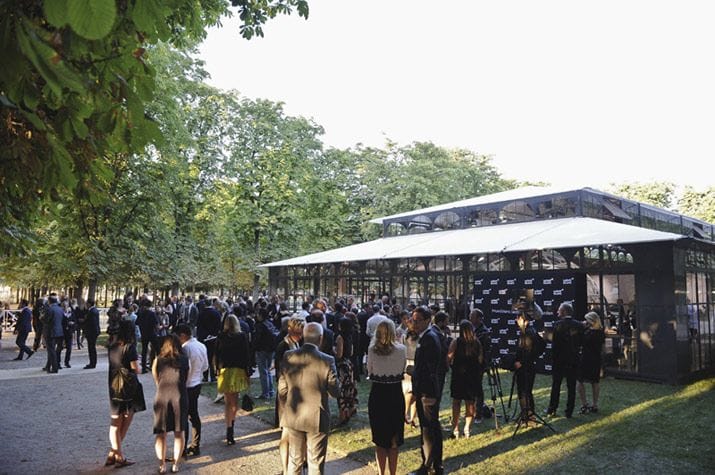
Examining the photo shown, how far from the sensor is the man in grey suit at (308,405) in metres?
5.02

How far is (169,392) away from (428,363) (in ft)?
9.90

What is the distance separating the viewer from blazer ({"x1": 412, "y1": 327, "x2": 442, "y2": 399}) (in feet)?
19.6

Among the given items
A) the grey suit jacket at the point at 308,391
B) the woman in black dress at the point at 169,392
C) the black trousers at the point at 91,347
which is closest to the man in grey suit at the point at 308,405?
the grey suit jacket at the point at 308,391

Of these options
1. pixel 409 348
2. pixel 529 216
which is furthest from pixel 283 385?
pixel 529 216

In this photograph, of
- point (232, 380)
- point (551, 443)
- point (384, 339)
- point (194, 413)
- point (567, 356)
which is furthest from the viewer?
point (567, 356)

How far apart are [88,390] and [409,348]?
7745 millimetres

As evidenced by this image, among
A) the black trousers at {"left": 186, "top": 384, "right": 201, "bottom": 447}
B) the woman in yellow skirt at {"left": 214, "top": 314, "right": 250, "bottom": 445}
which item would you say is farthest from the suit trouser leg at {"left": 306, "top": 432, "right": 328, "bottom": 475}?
the woman in yellow skirt at {"left": 214, "top": 314, "right": 250, "bottom": 445}

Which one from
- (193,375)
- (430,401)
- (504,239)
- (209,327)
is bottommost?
(430,401)

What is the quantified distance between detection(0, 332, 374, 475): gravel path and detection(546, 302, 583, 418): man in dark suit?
13.5 ft

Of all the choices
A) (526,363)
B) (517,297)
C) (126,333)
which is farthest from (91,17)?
(517,297)

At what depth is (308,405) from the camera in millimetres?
5027

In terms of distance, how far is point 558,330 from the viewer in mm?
9172

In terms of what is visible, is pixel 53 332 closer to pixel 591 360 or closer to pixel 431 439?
pixel 431 439

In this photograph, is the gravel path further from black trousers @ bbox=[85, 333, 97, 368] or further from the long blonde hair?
black trousers @ bbox=[85, 333, 97, 368]
